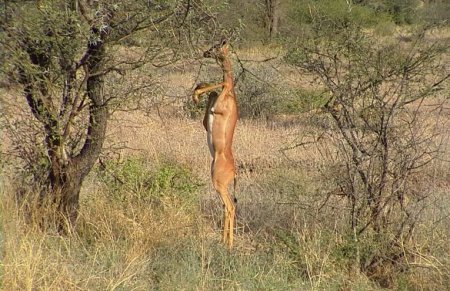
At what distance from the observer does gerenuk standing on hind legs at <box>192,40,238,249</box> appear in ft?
19.6

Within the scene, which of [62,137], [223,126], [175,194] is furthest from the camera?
[175,194]

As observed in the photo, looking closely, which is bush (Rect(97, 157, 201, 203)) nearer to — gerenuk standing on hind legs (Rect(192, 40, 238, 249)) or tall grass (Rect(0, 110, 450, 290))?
tall grass (Rect(0, 110, 450, 290))

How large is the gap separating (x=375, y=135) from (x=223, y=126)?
1281 millimetres

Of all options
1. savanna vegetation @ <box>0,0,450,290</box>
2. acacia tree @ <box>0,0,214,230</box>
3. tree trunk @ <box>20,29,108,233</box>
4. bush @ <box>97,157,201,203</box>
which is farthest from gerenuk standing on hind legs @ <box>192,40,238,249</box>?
bush @ <box>97,157,201,203</box>

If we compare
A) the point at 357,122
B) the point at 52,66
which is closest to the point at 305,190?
the point at 357,122

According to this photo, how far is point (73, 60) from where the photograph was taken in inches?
239

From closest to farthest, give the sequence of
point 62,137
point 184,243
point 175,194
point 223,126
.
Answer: point 184,243, point 223,126, point 62,137, point 175,194

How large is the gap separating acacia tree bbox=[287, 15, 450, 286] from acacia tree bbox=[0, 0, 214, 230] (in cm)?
127

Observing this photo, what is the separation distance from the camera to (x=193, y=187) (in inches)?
297

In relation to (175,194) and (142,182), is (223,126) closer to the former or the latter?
(175,194)

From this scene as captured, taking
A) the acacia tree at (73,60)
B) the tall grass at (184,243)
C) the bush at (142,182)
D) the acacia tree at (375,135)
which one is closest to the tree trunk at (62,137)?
the acacia tree at (73,60)

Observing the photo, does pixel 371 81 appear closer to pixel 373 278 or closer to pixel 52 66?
pixel 373 278

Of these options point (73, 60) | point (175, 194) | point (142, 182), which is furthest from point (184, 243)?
point (73, 60)

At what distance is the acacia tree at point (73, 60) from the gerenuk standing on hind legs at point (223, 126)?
44 centimetres
